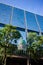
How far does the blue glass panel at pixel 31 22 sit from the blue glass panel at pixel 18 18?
0.76 metres

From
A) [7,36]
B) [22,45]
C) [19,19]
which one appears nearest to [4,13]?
[19,19]

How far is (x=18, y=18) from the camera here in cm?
2039

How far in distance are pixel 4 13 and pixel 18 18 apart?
1742mm

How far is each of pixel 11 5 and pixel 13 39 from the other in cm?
818

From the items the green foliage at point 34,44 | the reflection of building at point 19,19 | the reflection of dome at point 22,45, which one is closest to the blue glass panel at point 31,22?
the reflection of building at point 19,19

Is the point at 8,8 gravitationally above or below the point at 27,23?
above

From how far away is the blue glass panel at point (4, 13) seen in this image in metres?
19.0

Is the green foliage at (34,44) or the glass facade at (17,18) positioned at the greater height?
the glass facade at (17,18)

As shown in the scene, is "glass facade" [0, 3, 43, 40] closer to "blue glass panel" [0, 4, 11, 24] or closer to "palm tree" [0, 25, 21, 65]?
"blue glass panel" [0, 4, 11, 24]

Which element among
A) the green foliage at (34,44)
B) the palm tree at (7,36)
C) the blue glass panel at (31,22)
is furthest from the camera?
the blue glass panel at (31,22)

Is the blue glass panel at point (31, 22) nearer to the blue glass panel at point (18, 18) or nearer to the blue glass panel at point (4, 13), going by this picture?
the blue glass panel at point (18, 18)

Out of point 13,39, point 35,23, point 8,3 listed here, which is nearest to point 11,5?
point 8,3

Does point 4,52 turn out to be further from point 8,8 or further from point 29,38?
point 8,8

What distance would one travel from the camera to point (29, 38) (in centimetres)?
1494
